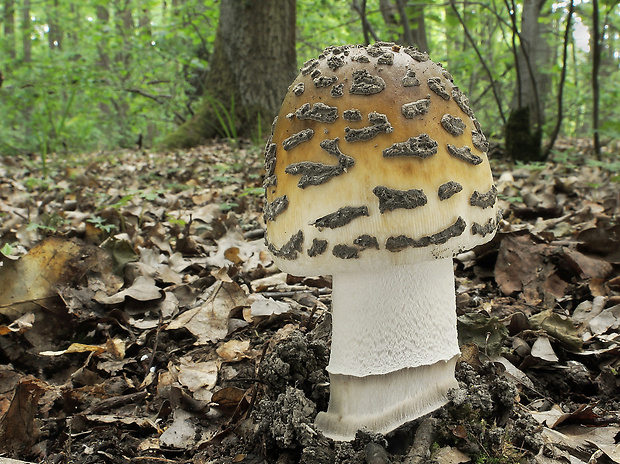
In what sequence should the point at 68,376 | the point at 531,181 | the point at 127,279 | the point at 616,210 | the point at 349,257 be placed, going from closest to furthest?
1. the point at 349,257
2. the point at 68,376
3. the point at 127,279
4. the point at 616,210
5. the point at 531,181

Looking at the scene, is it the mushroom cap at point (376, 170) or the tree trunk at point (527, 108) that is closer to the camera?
the mushroom cap at point (376, 170)

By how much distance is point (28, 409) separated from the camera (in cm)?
229

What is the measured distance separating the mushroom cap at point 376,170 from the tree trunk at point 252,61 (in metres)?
7.88

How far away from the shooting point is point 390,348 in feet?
7.11

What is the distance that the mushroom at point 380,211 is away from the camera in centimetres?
183

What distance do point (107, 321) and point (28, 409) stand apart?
1006mm

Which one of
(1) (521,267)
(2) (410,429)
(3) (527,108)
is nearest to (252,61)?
(3) (527,108)

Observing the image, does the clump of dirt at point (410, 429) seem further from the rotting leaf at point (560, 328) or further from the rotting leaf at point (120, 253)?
the rotting leaf at point (120, 253)

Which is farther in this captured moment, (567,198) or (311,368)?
(567,198)

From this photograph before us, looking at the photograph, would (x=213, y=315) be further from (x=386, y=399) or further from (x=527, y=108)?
(x=527, y=108)

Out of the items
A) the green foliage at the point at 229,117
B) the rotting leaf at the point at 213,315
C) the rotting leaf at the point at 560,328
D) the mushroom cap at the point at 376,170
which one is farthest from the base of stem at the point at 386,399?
the green foliage at the point at 229,117

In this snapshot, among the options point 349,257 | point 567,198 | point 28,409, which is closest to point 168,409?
point 28,409

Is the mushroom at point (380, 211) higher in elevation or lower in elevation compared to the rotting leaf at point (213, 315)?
higher

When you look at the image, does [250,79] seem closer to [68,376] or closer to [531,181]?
[531,181]
